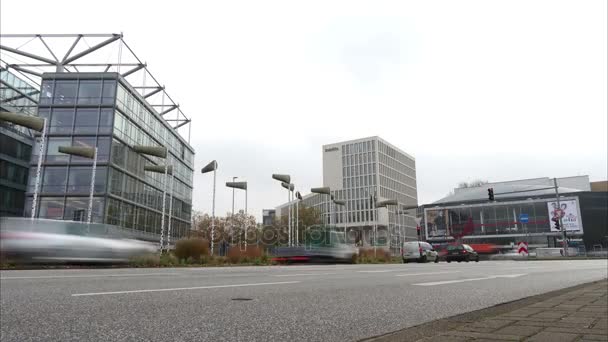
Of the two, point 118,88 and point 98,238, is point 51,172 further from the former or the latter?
point 98,238

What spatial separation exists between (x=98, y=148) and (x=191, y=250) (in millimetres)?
24937

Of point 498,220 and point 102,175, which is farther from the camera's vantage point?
point 498,220

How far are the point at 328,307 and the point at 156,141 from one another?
55.6 metres

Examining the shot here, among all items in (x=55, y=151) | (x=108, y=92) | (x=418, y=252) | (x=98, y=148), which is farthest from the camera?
(x=108, y=92)

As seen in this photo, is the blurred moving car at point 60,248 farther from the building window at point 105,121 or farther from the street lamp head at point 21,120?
the building window at point 105,121

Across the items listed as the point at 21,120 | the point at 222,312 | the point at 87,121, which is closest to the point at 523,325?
the point at 222,312

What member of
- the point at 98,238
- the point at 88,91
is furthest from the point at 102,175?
the point at 98,238

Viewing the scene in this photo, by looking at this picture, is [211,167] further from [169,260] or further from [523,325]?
[523,325]

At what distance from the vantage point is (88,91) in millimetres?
45469

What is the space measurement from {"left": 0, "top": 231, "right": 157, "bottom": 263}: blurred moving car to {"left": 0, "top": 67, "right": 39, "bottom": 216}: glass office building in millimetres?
40032

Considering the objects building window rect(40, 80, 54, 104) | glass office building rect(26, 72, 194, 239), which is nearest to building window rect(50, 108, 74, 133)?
glass office building rect(26, 72, 194, 239)

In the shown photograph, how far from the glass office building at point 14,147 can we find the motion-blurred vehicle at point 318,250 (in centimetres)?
3556

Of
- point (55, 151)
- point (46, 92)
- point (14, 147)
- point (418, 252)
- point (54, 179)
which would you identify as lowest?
point (418, 252)

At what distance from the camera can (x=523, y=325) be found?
12.4 ft
